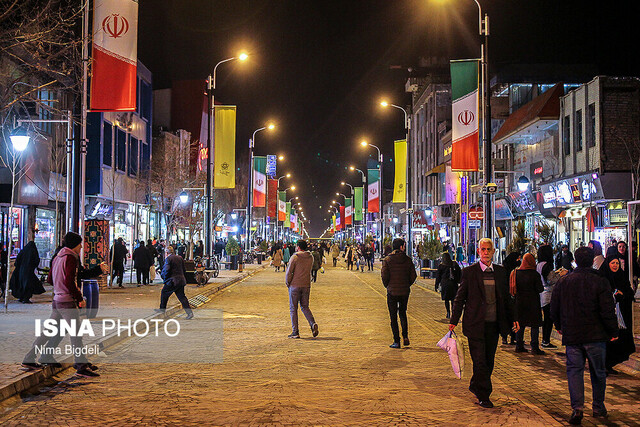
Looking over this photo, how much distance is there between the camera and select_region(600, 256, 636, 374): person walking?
993cm

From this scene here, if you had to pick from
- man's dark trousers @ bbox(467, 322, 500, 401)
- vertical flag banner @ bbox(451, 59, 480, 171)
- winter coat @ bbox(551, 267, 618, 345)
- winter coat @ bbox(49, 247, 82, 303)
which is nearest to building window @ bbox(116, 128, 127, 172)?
vertical flag banner @ bbox(451, 59, 480, 171)

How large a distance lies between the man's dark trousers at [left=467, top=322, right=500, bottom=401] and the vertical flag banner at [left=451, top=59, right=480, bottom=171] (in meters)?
14.0

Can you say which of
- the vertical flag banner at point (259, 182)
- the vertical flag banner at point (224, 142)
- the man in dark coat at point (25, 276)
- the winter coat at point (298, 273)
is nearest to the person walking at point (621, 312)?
the winter coat at point (298, 273)

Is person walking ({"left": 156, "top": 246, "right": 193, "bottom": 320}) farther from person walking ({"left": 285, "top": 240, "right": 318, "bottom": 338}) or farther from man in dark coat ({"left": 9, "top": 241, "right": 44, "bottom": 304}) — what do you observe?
person walking ({"left": 285, "top": 240, "right": 318, "bottom": 338})

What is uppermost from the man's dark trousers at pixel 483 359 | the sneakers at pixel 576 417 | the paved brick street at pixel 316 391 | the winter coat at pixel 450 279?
the winter coat at pixel 450 279

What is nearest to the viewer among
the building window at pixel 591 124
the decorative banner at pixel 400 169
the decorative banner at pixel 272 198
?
the building window at pixel 591 124

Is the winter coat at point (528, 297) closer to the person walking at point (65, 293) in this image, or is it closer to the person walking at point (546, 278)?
the person walking at point (546, 278)

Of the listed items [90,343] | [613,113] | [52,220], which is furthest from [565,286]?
[52,220]

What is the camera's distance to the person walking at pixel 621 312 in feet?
32.6

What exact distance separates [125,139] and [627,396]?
36854mm

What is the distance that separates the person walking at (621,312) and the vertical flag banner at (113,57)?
10.5 m

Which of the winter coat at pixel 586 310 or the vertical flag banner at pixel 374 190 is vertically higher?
the vertical flag banner at pixel 374 190

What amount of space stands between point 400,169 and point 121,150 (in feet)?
53.1

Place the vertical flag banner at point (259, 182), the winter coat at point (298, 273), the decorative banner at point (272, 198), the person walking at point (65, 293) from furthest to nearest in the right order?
1. the decorative banner at point (272, 198)
2. the vertical flag banner at point (259, 182)
3. the winter coat at point (298, 273)
4. the person walking at point (65, 293)
